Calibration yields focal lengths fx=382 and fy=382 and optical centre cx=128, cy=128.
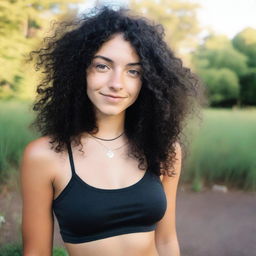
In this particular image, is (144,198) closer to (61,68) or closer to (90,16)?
(61,68)

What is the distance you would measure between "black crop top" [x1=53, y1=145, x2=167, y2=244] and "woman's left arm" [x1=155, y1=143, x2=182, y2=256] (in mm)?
216

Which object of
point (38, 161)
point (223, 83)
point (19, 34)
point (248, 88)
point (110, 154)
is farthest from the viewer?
point (248, 88)

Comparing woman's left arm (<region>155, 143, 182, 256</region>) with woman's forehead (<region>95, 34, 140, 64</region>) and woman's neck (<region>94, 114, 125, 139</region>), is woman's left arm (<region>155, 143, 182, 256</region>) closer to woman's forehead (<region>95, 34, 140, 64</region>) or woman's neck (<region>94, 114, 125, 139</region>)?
woman's neck (<region>94, 114, 125, 139</region>)

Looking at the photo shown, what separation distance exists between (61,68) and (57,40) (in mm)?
164

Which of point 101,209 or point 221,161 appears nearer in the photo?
point 101,209

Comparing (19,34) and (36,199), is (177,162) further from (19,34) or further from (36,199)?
(19,34)

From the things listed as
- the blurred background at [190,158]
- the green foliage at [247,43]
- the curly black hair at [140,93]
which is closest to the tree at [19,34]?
the blurred background at [190,158]

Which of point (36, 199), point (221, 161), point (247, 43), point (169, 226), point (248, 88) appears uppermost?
point (36, 199)

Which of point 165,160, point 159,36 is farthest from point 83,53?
point 165,160

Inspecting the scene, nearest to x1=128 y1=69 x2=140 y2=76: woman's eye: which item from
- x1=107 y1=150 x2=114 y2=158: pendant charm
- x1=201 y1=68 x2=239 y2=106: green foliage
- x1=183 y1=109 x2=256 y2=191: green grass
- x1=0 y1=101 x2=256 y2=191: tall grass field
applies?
x1=107 y1=150 x2=114 y2=158: pendant charm

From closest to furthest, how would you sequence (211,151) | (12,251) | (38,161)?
(38,161)
(12,251)
(211,151)

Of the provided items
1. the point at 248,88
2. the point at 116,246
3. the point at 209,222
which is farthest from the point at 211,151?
the point at 248,88

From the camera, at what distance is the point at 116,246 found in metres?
1.43

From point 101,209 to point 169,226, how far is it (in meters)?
0.47
